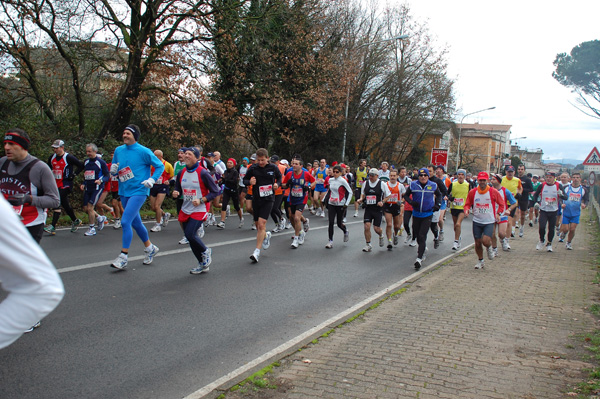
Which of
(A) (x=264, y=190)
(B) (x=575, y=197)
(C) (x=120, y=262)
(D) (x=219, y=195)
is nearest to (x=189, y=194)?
(D) (x=219, y=195)

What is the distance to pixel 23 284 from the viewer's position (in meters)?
1.62

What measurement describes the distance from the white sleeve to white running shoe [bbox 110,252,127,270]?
20.4 feet

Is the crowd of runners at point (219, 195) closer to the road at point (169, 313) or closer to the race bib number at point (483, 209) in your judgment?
the race bib number at point (483, 209)

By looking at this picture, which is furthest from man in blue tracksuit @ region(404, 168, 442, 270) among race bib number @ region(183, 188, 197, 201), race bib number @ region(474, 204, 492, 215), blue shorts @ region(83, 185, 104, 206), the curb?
blue shorts @ region(83, 185, 104, 206)

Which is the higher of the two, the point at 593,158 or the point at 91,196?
the point at 593,158

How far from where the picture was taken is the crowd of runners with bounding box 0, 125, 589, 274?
5281 millimetres

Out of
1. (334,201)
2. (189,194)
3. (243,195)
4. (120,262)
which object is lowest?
(120,262)

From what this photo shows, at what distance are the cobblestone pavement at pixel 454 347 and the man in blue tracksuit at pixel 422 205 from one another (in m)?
1.58

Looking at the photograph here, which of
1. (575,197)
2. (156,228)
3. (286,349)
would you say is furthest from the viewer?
(575,197)

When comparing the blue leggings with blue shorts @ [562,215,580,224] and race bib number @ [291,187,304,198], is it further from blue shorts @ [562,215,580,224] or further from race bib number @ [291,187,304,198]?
blue shorts @ [562,215,580,224]

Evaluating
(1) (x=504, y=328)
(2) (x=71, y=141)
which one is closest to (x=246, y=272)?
(1) (x=504, y=328)

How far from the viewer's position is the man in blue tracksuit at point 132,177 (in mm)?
7621

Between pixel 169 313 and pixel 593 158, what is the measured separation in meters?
18.5

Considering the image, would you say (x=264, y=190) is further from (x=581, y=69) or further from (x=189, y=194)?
(x=581, y=69)
